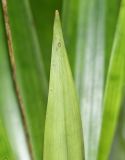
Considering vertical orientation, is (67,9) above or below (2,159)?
above

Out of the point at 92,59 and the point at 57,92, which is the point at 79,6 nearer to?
the point at 92,59

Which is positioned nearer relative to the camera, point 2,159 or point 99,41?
point 2,159

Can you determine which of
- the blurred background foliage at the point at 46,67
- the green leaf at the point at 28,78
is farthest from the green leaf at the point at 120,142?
the green leaf at the point at 28,78

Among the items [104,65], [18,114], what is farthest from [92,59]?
[18,114]

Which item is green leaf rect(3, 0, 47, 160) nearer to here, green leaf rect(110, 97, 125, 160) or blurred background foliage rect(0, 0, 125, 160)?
blurred background foliage rect(0, 0, 125, 160)

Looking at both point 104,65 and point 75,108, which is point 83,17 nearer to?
point 104,65

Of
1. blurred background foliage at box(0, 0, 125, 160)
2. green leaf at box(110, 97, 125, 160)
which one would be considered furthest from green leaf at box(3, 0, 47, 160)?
green leaf at box(110, 97, 125, 160)

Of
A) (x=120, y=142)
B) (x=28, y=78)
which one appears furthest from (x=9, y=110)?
(x=120, y=142)
